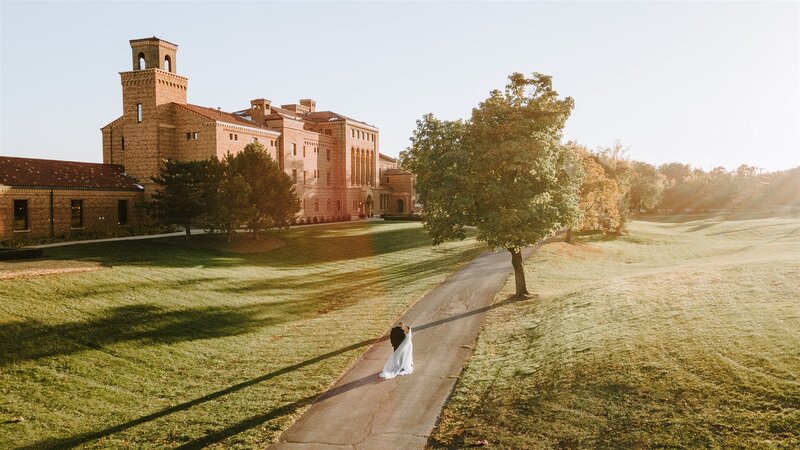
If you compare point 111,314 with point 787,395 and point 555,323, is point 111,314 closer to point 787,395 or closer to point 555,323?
point 555,323

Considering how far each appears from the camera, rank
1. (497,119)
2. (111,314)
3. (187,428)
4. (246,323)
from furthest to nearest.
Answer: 1. (497,119)
2. (246,323)
3. (111,314)
4. (187,428)

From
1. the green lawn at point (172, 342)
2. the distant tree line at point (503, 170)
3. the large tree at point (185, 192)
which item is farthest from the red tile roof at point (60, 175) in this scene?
the distant tree line at point (503, 170)

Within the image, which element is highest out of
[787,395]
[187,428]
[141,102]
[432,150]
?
[141,102]

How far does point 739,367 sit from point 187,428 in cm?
1413

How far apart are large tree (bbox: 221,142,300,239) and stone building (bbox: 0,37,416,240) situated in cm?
820

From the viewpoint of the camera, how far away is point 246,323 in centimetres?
2356

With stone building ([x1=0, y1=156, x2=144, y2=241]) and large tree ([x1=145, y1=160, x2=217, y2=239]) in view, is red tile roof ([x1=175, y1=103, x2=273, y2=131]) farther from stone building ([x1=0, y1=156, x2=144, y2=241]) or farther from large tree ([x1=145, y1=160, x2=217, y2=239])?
large tree ([x1=145, y1=160, x2=217, y2=239])

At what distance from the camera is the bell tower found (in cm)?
5012

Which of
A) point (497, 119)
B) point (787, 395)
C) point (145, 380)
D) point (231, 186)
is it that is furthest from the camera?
point (231, 186)

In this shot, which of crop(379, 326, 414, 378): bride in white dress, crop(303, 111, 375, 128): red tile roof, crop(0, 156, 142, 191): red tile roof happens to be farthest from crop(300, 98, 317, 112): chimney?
crop(379, 326, 414, 378): bride in white dress

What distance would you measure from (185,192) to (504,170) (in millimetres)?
26385

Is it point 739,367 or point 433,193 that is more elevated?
point 433,193

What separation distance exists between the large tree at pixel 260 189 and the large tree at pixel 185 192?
1472 millimetres

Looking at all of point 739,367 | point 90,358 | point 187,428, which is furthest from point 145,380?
point 739,367
